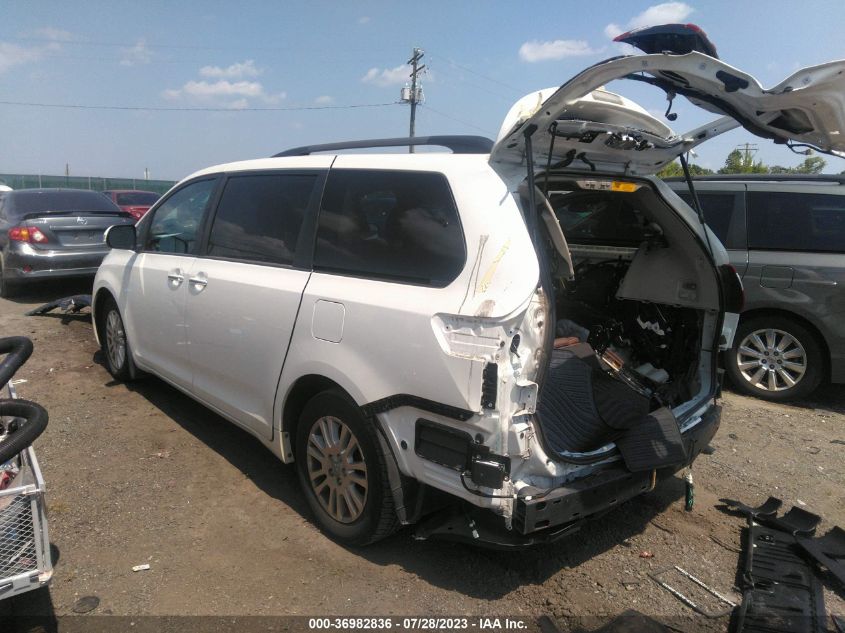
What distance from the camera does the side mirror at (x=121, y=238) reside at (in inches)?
192

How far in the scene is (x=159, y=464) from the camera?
4094 mm

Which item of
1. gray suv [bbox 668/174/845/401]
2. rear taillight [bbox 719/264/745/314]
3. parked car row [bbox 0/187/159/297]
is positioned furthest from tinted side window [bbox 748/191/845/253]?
parked car row [bbox 0/187/159/297]

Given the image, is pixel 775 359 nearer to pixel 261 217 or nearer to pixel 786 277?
pixel 786 277

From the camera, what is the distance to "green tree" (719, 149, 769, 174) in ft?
67.2

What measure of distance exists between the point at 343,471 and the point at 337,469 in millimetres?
46

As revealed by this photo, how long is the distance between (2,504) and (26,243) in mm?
7538

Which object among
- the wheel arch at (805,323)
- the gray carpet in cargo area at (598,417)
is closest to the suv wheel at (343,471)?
the gray carpet in cargo area at (598,417)

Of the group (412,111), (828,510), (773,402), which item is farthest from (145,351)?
(412,111)

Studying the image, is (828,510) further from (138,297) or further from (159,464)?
(138,297)

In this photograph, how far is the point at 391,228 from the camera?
2.94 metres

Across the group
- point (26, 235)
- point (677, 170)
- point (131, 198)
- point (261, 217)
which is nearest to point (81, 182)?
point (131, 198)

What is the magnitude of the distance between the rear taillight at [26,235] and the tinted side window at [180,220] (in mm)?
4838

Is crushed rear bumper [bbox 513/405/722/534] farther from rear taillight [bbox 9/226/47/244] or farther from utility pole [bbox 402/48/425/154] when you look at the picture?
utility pole [bbox 402/48/425/154]

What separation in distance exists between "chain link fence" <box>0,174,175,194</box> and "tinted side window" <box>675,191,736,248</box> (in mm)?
34503
